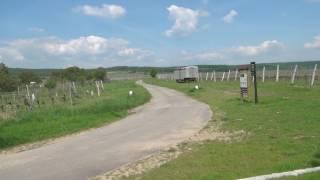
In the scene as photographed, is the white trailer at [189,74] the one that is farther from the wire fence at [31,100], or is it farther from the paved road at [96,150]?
the paved road at [96,150]

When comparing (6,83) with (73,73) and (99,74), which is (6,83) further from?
(99,74)

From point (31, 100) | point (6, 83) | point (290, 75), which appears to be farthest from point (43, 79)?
point (31, 100)

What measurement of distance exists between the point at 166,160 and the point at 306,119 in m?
6.95

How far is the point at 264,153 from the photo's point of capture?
35.6ft

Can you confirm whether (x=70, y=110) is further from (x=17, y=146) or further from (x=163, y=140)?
(x=163, y=140)

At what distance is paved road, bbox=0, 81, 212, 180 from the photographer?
10.8 metres

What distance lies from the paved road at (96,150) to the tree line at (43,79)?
50.6 m

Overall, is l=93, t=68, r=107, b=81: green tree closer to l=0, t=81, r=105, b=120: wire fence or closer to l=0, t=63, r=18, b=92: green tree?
l=0, t=63, r=18, b=92: green tree

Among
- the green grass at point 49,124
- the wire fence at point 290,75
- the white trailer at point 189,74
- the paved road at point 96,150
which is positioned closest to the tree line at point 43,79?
the white trailer at point 189,74

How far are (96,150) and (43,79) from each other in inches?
3642

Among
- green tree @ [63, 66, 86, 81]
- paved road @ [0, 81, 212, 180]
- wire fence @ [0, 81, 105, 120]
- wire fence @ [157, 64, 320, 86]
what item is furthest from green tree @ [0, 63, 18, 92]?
paved road @ [0, 81, 212, 180]

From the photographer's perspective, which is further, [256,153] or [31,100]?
[31,100]

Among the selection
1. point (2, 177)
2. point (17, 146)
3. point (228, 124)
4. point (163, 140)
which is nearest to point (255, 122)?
point (228, 124)

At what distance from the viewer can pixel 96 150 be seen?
13.4 m
